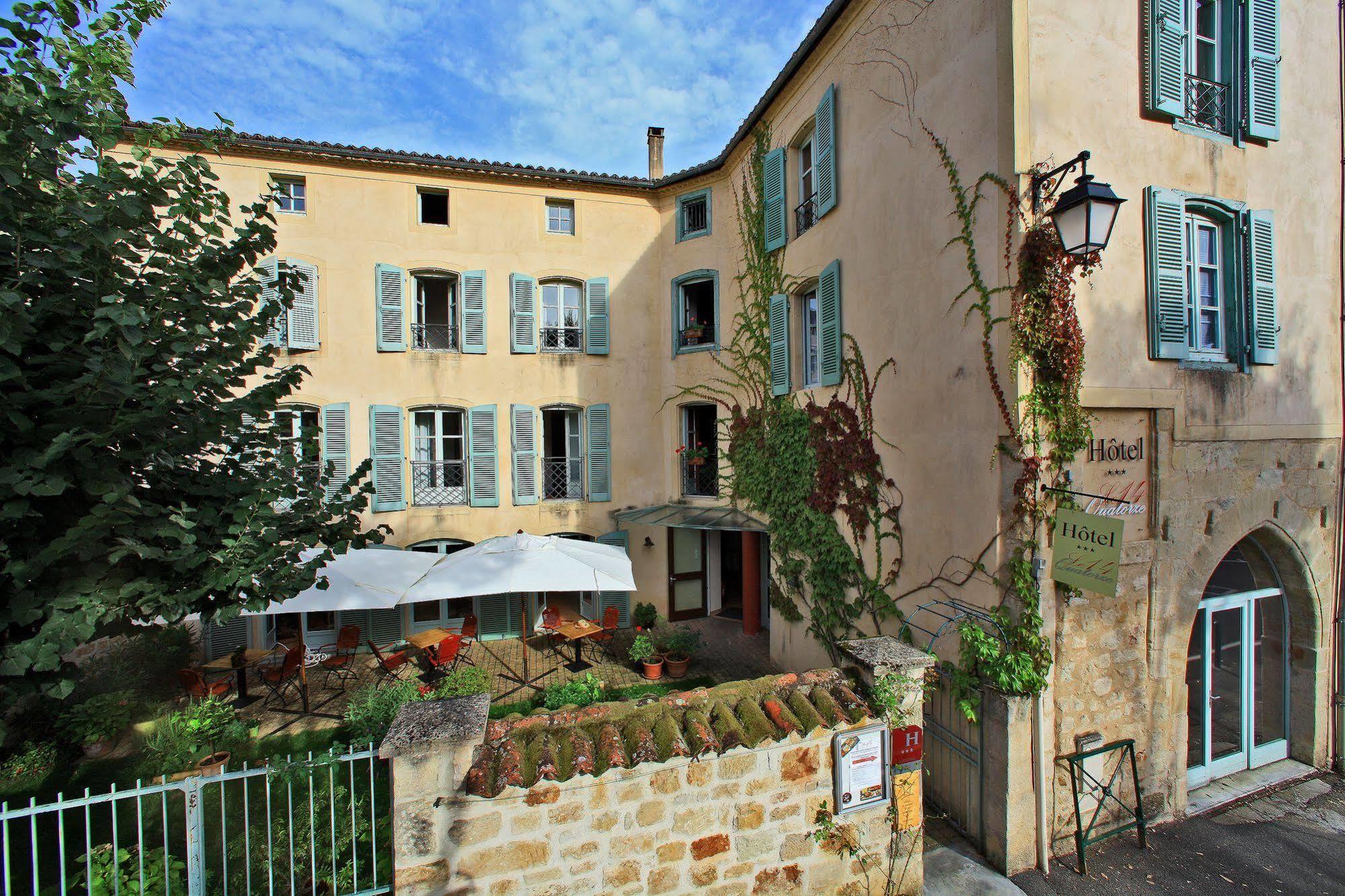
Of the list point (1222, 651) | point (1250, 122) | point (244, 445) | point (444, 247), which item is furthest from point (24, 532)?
point (1222, 651)

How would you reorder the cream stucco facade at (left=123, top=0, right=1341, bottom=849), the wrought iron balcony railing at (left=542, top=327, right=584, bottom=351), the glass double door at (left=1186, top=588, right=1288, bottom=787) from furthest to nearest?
the wrought iron balcony railing at (left=542, top=327, right=584, bottom=351) → the glass double door at (left=1186, top=588, right=1288, bottom=787) → the cream stucco facade at (left=123, top=0, right=1341, bottom=849)

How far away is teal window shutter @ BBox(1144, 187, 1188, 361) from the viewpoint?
5.21 m

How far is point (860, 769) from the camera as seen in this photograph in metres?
3.93

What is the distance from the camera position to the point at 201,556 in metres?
3.23

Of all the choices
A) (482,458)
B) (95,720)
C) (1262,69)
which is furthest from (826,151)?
(95,720)

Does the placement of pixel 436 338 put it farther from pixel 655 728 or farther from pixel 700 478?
pixel 655 728

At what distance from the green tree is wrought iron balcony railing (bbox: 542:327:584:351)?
25.8ft

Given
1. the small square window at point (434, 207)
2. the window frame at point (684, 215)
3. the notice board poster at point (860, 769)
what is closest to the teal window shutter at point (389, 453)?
the small square window at point (434, 207)

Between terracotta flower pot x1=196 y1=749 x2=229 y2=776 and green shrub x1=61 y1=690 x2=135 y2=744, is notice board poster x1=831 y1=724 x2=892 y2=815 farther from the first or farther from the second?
green shrub x1=61 y1=690 x2=135 y2=744

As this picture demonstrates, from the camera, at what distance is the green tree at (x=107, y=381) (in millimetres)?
2805

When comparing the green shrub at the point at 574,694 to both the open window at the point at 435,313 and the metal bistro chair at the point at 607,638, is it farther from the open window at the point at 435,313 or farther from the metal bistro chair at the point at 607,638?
the open window at the point at 435,313

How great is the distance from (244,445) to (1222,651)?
11.3 m

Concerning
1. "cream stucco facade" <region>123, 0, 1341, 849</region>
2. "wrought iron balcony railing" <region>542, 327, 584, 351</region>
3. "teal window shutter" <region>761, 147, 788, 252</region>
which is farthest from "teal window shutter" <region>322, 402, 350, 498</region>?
"cream stucco facade" <region>123, 0, 1341, 849</region>

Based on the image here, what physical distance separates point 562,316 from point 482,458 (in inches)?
130
